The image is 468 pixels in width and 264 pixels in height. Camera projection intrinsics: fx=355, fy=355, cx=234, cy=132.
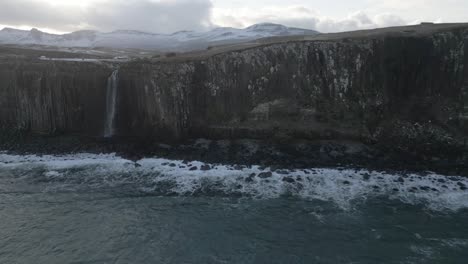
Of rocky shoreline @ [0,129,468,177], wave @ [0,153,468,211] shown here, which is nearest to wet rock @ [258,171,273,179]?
wave @ [0,153,468,211]

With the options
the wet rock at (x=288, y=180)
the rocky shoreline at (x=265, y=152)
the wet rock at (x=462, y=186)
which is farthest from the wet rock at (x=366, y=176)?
the wet rock at (x=462, y=186)

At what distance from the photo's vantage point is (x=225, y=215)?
23.0 metres

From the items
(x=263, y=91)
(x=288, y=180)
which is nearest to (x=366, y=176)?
(x=288, y=180)

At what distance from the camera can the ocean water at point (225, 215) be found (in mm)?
18609

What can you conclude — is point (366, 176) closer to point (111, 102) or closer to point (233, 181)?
point (233, 181)

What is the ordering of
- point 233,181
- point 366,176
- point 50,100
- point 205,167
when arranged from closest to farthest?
1. point 233,181
2. point 366,176
3. point 205,167
4. point 50,100

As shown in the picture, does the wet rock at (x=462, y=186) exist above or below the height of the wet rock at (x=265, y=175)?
below

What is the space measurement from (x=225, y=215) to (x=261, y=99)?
743 inches

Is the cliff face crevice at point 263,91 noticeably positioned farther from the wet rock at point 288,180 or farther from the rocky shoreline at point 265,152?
the wet rock at point 288,180

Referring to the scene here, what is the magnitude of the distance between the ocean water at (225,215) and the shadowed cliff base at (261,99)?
17.8ft

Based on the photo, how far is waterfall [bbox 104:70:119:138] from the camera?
1569 inches

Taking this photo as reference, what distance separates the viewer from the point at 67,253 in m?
18.5

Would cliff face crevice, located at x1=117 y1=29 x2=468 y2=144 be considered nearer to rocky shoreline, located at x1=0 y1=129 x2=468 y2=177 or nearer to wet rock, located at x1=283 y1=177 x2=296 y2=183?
rocky shoreline, located at x1=0 y1=129 x2=468 y2=177

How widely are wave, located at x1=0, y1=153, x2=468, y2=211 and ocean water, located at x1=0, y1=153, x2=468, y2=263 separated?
8 cm
